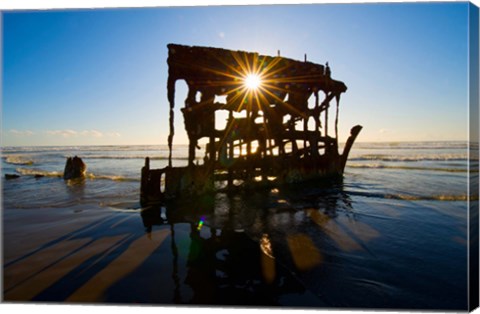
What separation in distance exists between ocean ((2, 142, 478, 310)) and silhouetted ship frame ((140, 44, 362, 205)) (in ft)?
3.53

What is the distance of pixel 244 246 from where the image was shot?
15.5 ft

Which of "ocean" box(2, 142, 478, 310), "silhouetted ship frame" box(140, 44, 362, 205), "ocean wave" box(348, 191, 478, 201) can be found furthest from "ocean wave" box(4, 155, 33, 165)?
"ocean wave" box(348, 191, 478, 201)

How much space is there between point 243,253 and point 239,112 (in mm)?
6073

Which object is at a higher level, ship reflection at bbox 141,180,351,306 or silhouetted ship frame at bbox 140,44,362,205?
silhouetted ship frame at bbox 140,44,362,205

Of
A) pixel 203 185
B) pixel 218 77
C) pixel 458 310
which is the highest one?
pixel 218 77

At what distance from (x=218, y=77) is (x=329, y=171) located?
23.7 ft

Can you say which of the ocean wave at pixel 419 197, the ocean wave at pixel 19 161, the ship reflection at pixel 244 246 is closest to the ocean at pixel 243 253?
the ship reflection at pixel 244 246

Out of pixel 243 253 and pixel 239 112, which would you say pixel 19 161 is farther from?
pixel 243 253

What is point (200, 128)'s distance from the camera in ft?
29.1

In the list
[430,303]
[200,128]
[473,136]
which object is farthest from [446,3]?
[200,128]

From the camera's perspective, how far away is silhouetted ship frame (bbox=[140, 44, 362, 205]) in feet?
26.8

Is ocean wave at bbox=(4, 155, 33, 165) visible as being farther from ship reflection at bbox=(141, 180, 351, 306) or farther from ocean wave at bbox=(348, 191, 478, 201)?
ocean wave at bbox=(348, 191, 478, 201)

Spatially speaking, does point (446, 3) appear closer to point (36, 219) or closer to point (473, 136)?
point (473, 136)

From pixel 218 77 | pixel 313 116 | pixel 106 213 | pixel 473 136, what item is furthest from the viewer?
pixel 313 116
